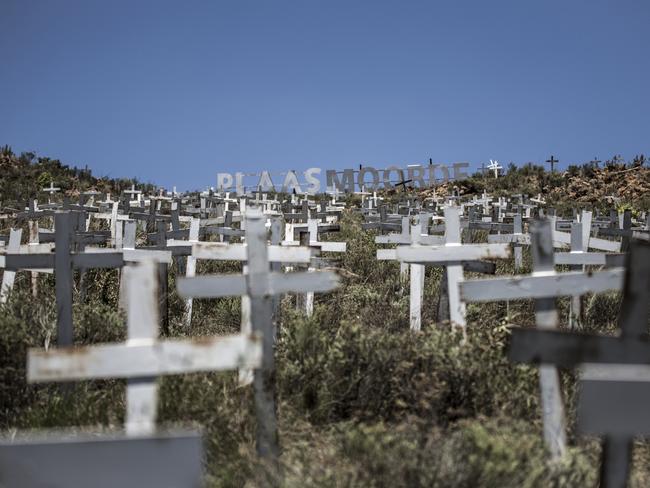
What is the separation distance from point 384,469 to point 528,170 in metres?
46.3

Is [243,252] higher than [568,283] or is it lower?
higher

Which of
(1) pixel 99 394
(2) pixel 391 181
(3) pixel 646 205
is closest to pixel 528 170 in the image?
(2) pixel 391 181

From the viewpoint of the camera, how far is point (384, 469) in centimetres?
299

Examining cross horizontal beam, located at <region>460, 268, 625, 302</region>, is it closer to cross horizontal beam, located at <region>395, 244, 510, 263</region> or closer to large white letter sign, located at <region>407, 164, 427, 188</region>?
cross horizontal beam, located at <region>395, 244, 510, 263</region>

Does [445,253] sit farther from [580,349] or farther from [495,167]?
[495,167]

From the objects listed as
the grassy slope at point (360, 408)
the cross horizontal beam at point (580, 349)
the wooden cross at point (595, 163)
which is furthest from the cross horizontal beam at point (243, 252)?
the wooden cross at point (595, 163)

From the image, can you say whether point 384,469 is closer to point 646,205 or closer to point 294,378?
point 294,378

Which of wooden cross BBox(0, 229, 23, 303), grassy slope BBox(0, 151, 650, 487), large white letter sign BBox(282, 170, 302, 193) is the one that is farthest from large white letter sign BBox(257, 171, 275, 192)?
grassy slope BBox(0, 151, 650, 487)

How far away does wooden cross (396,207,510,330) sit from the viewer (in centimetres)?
552

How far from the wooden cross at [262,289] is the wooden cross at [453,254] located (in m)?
1.65

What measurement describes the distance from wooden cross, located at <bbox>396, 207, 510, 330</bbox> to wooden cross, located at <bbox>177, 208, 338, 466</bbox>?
1.65 metres

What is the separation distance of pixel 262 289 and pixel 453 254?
2.35m

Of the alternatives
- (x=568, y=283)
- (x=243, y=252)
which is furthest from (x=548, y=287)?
(x=243, y=252)

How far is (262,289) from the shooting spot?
3.88 m
